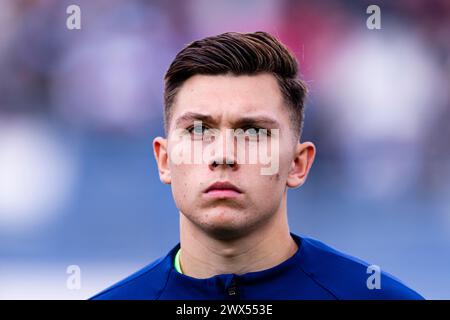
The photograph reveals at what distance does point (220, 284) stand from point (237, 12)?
14.9ft

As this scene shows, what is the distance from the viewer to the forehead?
2920 millimetres

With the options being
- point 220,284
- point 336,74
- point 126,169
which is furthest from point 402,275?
point 220,284

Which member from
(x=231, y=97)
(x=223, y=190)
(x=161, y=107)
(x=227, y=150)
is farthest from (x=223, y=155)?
(x=161, y=107)

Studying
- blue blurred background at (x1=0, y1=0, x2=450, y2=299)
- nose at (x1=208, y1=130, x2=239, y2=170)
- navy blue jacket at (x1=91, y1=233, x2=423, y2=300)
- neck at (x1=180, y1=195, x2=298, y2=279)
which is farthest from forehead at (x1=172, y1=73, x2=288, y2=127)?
blue blurred background at (x1=0, y1=0, x2=450, y2=299)

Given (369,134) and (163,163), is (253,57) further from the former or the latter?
(369,134)

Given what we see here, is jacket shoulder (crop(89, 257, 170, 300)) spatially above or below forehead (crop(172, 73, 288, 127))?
below

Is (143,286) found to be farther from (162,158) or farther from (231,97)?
(231,97)

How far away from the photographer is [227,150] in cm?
281

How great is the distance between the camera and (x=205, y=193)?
9.25 ft

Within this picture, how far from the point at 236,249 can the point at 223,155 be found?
1.45 ft

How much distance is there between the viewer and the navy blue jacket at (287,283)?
3.02 metres

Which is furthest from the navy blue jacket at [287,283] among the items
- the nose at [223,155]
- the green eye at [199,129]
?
the green eye at [199,129]

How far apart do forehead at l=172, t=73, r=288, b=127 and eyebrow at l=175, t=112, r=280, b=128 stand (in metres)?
0.02

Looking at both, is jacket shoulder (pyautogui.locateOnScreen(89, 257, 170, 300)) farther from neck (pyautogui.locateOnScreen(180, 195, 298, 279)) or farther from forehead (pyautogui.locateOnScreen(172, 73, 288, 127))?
forehead (pyautogui.locateOnScreen(172, 73, 288, 127))
